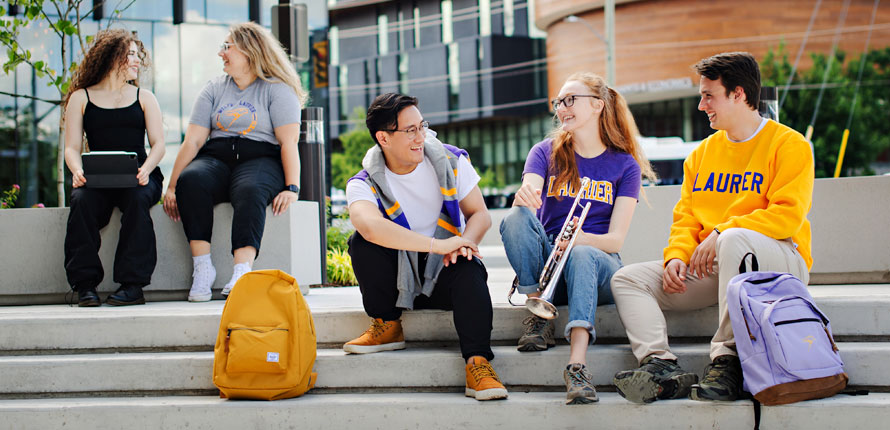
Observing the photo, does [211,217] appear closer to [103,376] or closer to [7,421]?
[103,376]

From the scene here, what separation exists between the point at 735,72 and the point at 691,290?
1.02 m

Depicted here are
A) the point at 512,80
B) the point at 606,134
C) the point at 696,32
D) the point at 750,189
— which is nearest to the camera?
the point at 750,189

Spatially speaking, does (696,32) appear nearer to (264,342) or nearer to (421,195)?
(421,195)

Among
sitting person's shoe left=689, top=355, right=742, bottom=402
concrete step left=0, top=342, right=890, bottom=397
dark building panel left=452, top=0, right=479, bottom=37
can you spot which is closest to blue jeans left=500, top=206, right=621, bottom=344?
concrete step left=0, top=342, right=890, bottom=397

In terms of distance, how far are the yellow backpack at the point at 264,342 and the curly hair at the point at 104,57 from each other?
2412mm

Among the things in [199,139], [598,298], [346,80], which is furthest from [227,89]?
[346,80]

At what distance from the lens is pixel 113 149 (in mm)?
5402

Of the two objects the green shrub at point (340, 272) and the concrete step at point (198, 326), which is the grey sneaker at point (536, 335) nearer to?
the concrete step at point (198, 326)

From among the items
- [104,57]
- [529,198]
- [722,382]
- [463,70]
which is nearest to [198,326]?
[529,198]

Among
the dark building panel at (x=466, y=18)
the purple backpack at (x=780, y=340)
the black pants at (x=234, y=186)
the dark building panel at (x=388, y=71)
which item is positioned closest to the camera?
the purple backpack at (x=780, y=340)

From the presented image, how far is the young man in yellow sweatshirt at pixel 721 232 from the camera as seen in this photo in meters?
3.45

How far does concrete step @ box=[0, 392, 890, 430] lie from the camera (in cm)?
332

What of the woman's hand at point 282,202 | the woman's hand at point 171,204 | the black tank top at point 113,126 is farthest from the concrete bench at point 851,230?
the black tank top at point 113,126

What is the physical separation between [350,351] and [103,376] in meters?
1.23
